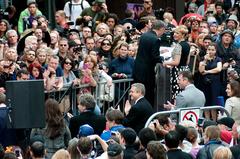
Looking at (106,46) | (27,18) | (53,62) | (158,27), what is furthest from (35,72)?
(27,18)

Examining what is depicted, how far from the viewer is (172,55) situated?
2150 centimetres

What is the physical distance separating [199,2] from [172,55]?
391 inches

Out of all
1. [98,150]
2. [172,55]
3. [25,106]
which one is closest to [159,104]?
[172,55]

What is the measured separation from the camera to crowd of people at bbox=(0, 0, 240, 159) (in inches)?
660

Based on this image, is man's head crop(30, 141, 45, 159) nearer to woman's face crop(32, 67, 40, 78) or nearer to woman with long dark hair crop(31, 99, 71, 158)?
woman with long dark hair crop(31, 99, 71, 158)

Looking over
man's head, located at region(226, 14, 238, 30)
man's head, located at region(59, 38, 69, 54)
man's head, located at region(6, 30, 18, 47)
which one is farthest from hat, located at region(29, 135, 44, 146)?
man's head, located at region(226, 14, 238, 30)

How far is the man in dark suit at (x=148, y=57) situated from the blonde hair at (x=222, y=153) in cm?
514

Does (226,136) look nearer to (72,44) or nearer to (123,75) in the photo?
(123,75)

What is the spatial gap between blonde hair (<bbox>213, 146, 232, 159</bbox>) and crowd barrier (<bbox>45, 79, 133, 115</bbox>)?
16.1 feet

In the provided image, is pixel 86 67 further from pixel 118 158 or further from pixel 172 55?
pixel 118 158

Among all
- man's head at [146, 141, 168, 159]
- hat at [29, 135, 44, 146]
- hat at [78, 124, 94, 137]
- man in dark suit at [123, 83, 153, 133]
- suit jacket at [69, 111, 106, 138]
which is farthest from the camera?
man in dark suit at [123, 83, 153, 133]

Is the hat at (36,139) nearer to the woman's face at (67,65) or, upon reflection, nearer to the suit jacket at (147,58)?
the woman's face at (67,65)

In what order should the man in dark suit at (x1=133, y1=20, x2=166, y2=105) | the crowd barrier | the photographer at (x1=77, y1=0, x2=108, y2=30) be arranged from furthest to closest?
the photographer at (x1=77, y1=0, x2=108, y2=30) < the man in dark suit at (x1=133, y1=20, x2=166, y2=105) < the crowd barrier

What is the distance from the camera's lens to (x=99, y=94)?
21094 millimetres
